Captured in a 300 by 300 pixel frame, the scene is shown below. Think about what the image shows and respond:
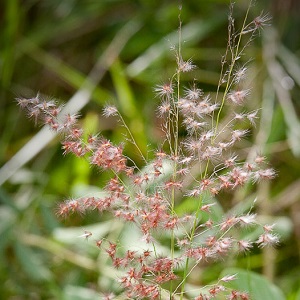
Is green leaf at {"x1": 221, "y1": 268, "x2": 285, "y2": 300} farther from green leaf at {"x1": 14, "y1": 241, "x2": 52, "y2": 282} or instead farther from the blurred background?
green leaf at {"x1": 14, "y1": 241, "x2": 52, "y2": 282}

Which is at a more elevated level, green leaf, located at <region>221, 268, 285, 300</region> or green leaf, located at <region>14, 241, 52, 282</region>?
green leaf, located at <region>221, 268, 285, 300</region>

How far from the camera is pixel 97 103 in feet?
3.51

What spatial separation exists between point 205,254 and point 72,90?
85 centimetres

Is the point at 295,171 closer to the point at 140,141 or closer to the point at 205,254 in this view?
the point at 140,141

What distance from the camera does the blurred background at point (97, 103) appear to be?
2.61ft

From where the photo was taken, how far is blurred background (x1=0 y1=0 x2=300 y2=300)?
79 cm

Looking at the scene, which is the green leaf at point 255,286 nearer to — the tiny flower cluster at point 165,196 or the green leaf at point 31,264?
the tiny flower cluster at point 165,196

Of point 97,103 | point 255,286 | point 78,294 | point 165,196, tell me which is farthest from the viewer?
point 97,103

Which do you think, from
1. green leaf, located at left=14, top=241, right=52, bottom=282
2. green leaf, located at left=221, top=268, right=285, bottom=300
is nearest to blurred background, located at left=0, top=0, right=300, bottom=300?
green leaf, located at left=14, top=241, right=52, bottom=282

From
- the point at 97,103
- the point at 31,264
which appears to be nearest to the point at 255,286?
the point at 31,264

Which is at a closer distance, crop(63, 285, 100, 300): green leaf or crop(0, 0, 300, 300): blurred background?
crop(63, 285, 100, 300): green leaf

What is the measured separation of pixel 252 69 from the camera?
1.04 m

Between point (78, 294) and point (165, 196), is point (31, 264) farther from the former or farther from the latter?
point (165, 196)

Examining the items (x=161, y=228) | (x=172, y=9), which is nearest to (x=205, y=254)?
(x=161, y=228)
